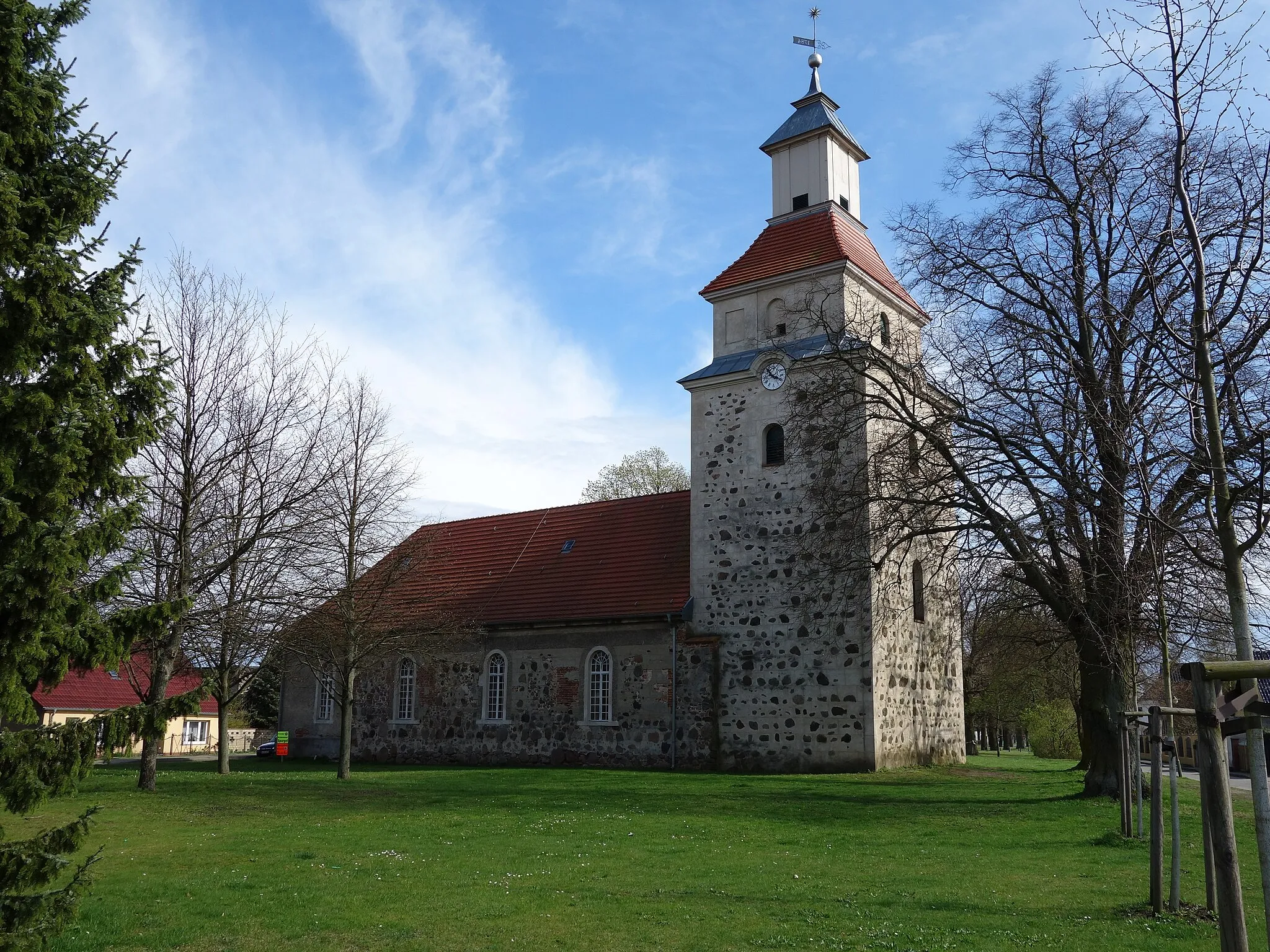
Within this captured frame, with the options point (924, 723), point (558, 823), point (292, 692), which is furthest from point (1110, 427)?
point (292, 692)

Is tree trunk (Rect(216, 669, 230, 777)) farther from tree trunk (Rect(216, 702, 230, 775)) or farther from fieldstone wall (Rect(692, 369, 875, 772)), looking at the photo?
fieldstone wall (Rect(692, 369, 875, 772))

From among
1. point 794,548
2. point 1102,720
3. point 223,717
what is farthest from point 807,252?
point 223,717

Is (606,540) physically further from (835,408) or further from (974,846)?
(974,846)

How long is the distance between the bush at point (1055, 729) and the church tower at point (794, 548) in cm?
1359

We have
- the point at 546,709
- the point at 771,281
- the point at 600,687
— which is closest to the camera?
the point at 771,281

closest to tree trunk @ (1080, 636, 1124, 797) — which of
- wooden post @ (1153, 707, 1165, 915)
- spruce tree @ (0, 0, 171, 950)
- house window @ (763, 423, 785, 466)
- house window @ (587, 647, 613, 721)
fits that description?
wooden post @ (1153, 707, 1165, 915)

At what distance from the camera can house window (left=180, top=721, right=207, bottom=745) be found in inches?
1890

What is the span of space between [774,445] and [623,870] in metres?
15.7

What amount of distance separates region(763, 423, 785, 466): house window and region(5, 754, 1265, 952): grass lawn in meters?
8.61

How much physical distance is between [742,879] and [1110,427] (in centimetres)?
559

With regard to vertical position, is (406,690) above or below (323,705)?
above

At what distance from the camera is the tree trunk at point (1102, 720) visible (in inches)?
666

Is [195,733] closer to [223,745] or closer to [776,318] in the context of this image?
[223,745]

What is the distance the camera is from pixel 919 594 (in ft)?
83.4
